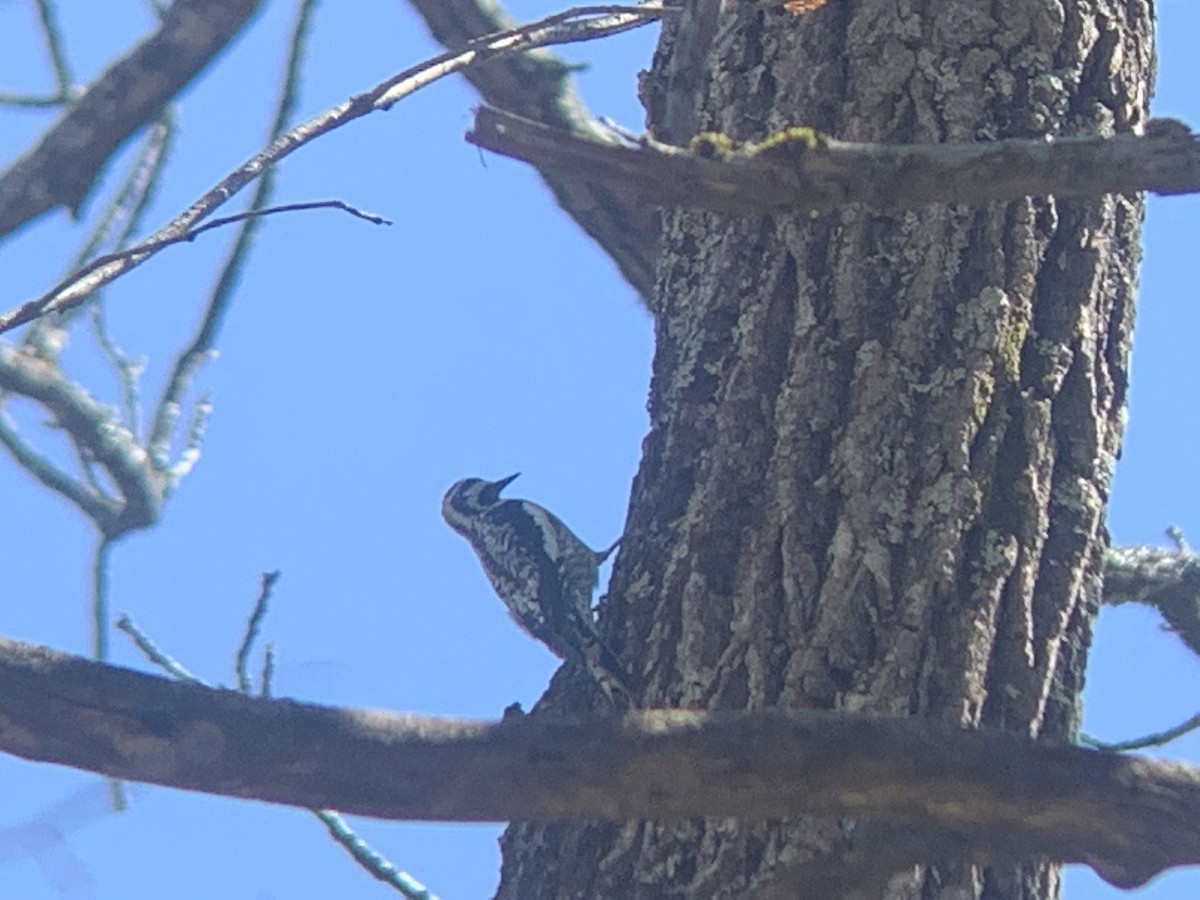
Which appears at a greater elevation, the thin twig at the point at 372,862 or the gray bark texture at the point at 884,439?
the gray bark texture at the point at 884,439

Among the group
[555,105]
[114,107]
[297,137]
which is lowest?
[297,137]

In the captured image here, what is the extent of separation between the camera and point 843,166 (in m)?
→ 1.84

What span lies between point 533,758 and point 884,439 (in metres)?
0.78

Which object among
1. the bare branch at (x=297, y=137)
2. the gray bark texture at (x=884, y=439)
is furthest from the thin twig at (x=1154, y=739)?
the bare branch at (x=297, y=137)

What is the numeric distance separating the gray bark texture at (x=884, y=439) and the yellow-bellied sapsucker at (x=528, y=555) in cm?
90

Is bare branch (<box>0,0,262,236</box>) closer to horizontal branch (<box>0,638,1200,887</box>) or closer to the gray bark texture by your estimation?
the gray bark texture

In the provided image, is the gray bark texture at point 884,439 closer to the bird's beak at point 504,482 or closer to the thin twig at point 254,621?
the thin twig at point 254,621

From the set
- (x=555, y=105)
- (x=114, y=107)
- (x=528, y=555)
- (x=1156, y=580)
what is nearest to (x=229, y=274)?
(x=114, y=107)

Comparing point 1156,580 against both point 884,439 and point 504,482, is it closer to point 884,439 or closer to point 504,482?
point 884,439

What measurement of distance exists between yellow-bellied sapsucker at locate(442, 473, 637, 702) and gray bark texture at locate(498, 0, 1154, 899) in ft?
2.94

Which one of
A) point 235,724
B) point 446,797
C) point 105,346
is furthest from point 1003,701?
point 105,346

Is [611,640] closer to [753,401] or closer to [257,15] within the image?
[753,401]

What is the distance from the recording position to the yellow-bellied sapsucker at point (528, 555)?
416cm

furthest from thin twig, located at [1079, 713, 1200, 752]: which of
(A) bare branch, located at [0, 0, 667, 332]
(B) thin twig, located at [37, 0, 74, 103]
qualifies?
(B) thin twig, located at [37, 0, 74, 103]
